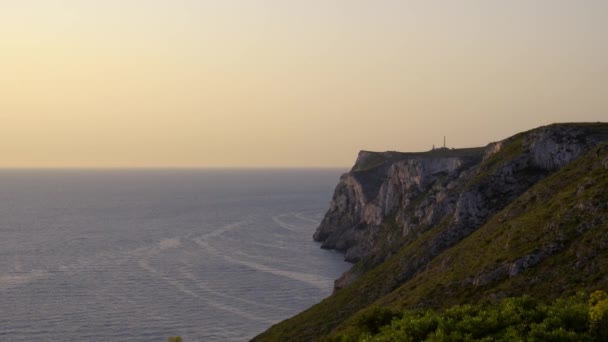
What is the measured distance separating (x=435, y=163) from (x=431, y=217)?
61.8 m

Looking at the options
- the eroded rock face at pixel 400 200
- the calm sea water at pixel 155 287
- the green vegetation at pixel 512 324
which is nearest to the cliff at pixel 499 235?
the eroded rock face at pixel 400 200

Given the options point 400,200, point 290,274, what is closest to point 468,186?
point 290,274

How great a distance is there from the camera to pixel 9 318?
10431 centimetres

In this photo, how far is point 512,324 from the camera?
2764 cm

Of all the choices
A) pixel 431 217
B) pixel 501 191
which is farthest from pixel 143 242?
pixel 501 191

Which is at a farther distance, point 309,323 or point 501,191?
point 501,191

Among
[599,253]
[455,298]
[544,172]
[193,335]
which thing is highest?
[544,172]

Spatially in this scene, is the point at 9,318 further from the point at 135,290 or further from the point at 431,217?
the point at 431,217

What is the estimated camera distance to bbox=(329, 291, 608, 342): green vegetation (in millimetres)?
25406

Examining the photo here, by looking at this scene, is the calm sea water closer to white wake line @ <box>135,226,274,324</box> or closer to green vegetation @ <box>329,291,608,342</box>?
white wake line @ <box>135,226,274,324</box>

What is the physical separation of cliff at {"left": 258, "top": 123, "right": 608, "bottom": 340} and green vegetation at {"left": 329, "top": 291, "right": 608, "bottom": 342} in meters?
18.1

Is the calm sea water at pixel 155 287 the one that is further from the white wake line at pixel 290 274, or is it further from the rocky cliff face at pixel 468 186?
the rocky cliff face at pixel 468 186

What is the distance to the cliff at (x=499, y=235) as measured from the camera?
54125 millimetres

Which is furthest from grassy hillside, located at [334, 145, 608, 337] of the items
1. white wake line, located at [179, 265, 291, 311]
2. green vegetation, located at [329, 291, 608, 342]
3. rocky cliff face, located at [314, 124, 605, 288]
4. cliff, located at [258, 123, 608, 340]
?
white wake line, located at [179, 265, 291, 311]
